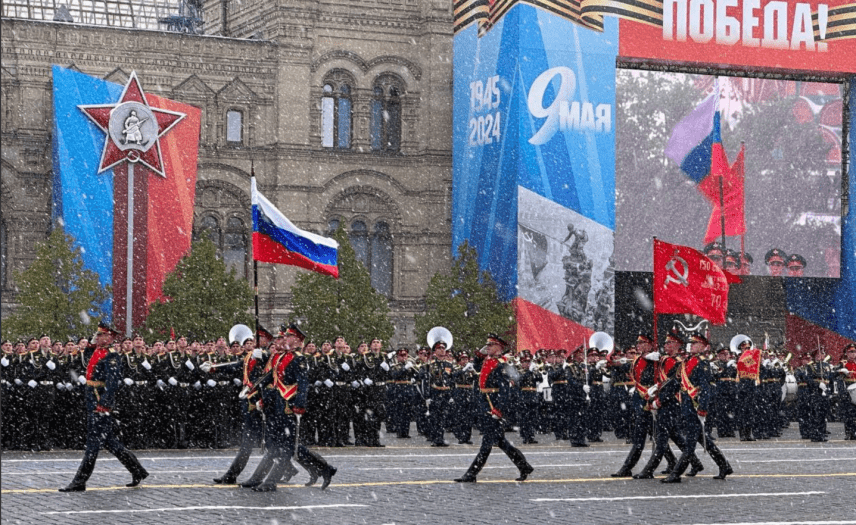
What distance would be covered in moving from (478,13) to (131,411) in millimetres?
24897

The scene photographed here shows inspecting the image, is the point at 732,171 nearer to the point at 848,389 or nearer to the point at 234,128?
the point at 234,128

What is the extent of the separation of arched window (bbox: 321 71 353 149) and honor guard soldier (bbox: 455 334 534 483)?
1118 inches

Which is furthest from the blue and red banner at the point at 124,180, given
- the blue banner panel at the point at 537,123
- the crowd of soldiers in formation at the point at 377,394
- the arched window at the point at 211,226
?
the crowd of soldiers in formation at the point at 377,394

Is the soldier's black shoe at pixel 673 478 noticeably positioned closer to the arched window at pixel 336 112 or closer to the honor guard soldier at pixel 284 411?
the honor guard soldier at pixel 284 411

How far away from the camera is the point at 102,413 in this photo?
14.0 meters

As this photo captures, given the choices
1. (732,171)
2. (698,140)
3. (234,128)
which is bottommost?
(732,171)

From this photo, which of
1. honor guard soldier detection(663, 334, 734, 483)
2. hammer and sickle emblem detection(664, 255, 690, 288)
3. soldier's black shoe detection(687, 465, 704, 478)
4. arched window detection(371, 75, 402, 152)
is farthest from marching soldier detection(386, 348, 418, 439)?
arched window detection(371, 75, 402, 152)

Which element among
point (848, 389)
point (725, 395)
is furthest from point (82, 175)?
point (848, 389)

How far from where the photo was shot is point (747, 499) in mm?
14273

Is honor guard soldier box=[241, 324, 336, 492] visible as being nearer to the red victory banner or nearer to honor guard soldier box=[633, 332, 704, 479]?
honor guard soldier box=[633, 332, 704, 479]

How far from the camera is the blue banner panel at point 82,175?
3875 cm

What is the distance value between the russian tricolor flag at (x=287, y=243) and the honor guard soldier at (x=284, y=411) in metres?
2.74

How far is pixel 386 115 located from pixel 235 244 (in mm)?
6243

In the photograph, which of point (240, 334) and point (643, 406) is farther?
point (240, 334)
